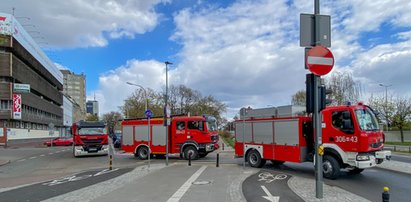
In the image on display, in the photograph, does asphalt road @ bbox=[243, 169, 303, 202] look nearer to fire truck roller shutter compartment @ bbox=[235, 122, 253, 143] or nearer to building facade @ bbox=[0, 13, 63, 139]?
fire truck roller shutter compartment @ bbox=[235, 122, 253, 143]

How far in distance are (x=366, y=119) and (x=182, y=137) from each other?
40.4 feet

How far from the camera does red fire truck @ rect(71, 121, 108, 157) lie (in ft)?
90.5

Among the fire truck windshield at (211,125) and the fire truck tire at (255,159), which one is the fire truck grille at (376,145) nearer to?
the fire truck tire at (255,159)

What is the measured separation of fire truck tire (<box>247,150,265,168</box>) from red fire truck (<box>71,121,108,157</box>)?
47.7 feet

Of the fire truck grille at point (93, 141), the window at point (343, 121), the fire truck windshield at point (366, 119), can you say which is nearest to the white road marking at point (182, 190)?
the window at point (343, 121)

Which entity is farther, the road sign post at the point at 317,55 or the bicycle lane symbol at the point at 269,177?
the bicycle lane symbol at the point at 269,177

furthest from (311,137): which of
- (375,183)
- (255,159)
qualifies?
(255,159)

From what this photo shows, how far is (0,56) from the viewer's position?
52875 millimetres

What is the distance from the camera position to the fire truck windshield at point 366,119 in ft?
42.3

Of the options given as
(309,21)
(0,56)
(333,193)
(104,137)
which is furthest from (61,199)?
(0,56)

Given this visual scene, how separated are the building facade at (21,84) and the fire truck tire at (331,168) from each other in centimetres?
4472

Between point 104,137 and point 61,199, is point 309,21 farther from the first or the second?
point 104,137

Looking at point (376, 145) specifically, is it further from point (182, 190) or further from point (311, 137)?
point (182, 190)

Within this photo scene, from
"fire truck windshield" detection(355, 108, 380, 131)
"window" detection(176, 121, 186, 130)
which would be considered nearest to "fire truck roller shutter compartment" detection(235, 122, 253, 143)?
"window" detection(176, 121, 186, 130)
